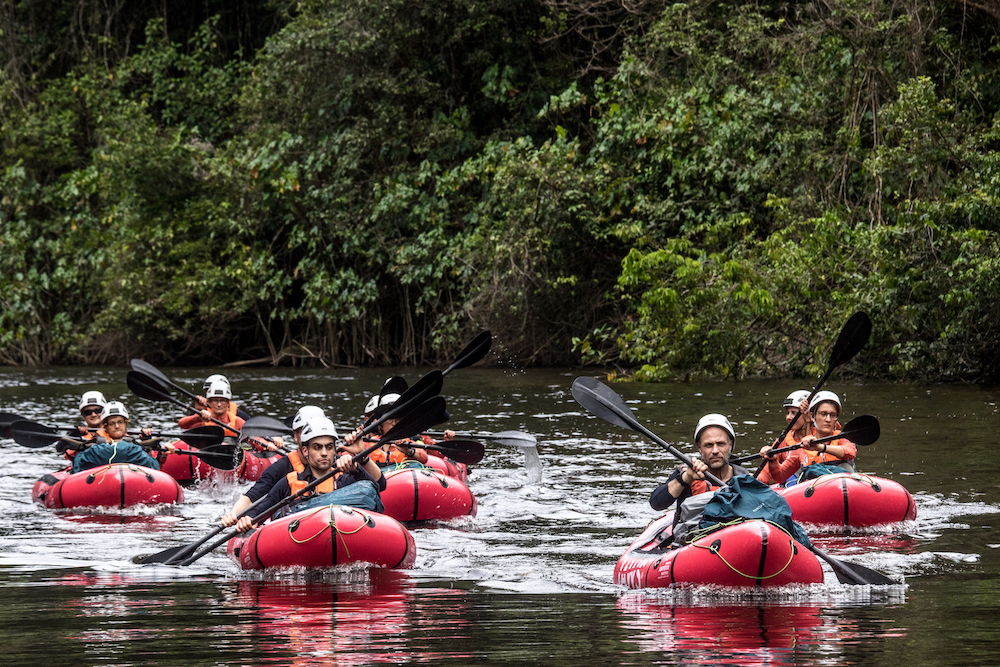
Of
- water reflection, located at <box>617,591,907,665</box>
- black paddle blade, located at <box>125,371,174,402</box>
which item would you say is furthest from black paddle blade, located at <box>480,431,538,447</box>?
water reflection, located at <box>617,591,907,665</box>

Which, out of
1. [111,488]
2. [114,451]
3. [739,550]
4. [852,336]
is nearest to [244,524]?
[739,550]

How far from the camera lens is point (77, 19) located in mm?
32125

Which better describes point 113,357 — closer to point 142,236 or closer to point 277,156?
point 142,236

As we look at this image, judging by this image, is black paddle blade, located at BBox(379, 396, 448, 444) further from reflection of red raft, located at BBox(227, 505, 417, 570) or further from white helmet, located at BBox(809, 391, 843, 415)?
white helmet, located at BBox(809, 391, 843, 415)

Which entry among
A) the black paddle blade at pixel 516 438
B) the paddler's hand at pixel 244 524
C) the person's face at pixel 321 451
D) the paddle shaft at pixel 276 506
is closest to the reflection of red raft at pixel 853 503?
the black paddle blade at pixel 516 438

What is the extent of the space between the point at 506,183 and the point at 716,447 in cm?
1639

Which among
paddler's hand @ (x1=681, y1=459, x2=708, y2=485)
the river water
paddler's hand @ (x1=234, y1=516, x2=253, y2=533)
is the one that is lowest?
the river water

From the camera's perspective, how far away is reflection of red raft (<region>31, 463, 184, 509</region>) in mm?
10742

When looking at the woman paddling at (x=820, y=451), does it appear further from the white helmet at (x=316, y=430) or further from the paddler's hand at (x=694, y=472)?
the white helmet at (x=316, y=430)

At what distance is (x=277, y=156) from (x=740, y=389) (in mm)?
12543

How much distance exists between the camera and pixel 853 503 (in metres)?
8.99

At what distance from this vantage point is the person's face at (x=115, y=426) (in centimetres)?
1159

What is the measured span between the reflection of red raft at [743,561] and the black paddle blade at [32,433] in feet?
24.4

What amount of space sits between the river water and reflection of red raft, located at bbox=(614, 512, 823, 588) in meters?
0.11
